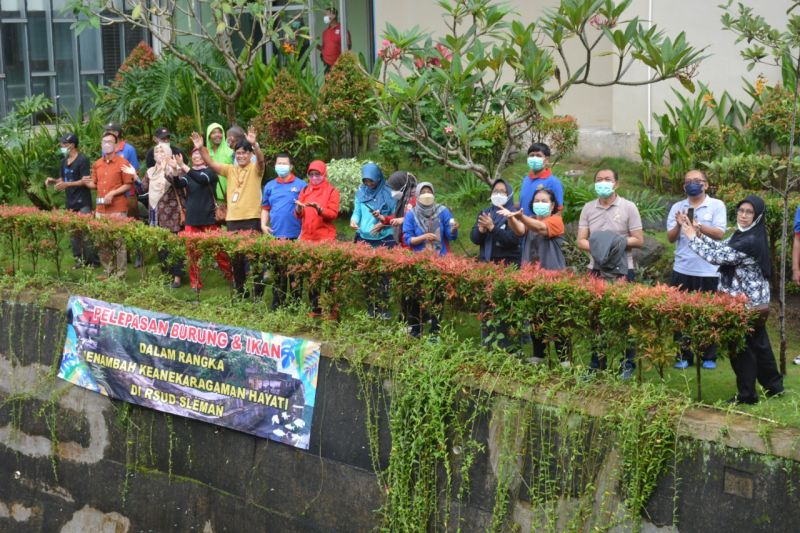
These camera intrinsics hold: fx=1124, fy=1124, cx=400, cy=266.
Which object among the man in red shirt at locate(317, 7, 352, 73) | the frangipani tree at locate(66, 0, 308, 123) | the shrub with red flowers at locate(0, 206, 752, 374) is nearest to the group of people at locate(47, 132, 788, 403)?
the shrub with red flowers at locate(0, 206, 752, 374)

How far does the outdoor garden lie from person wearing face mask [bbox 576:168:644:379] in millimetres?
635

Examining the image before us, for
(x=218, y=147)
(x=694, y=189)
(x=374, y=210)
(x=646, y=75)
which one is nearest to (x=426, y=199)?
(x=374, y=210)

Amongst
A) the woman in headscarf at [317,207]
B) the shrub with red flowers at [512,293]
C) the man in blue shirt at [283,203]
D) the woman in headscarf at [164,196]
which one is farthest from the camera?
the woman in headscarf at [164,196]

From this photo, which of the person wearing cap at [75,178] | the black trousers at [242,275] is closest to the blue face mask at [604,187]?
the black trousers at [242,275]

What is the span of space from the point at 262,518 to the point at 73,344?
2.44 m

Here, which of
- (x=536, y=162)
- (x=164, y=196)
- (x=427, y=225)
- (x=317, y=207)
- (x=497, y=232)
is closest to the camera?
(x=497, y=232)

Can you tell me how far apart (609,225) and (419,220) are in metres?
1.55

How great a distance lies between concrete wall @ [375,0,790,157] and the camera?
38.7 feet

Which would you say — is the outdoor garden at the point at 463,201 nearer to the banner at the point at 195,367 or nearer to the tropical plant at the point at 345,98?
the tropical plant at the point at 345,98

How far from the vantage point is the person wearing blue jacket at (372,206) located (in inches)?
385

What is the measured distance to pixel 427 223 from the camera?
9219 millimetres

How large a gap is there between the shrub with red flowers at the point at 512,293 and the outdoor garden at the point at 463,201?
0.05 feet

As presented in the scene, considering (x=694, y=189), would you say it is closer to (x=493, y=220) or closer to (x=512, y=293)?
(x=493, y=220)

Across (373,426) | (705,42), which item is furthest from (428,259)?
(705,42)
